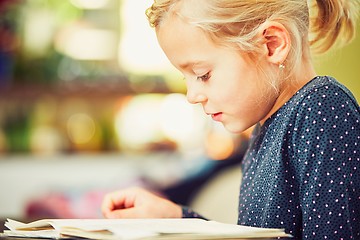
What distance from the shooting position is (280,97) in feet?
4.27

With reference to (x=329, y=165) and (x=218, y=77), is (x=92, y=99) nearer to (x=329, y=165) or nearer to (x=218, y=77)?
(x=218, y=77)

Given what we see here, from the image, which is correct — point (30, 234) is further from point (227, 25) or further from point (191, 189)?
point (191, 189)

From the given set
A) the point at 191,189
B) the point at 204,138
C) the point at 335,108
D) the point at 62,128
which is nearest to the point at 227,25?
the point at 335,108

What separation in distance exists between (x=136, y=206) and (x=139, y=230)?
0.51 m

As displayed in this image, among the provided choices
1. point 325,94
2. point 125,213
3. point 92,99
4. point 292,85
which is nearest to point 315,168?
point 325,94

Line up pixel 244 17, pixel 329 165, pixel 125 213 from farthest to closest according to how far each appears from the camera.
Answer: pixel 125 213, pixel 244 17, pixel 329 165

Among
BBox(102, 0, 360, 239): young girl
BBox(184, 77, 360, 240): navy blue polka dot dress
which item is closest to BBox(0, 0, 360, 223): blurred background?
BBox(102, 0, 360, 239): young girl

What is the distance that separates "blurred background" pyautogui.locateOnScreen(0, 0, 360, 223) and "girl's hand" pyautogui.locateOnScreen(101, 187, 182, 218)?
2082 millimetres

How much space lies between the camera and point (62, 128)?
3977 millimetres

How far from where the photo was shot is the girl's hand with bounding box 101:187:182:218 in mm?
1449

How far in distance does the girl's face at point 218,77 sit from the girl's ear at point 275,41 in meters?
0.04

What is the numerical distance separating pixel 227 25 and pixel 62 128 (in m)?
2.82

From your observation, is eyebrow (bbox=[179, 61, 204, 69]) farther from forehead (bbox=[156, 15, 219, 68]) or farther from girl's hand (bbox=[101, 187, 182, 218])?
girl's hand (bbox=[101, 187, 182, 218])

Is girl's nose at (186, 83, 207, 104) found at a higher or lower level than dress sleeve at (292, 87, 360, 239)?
higher
